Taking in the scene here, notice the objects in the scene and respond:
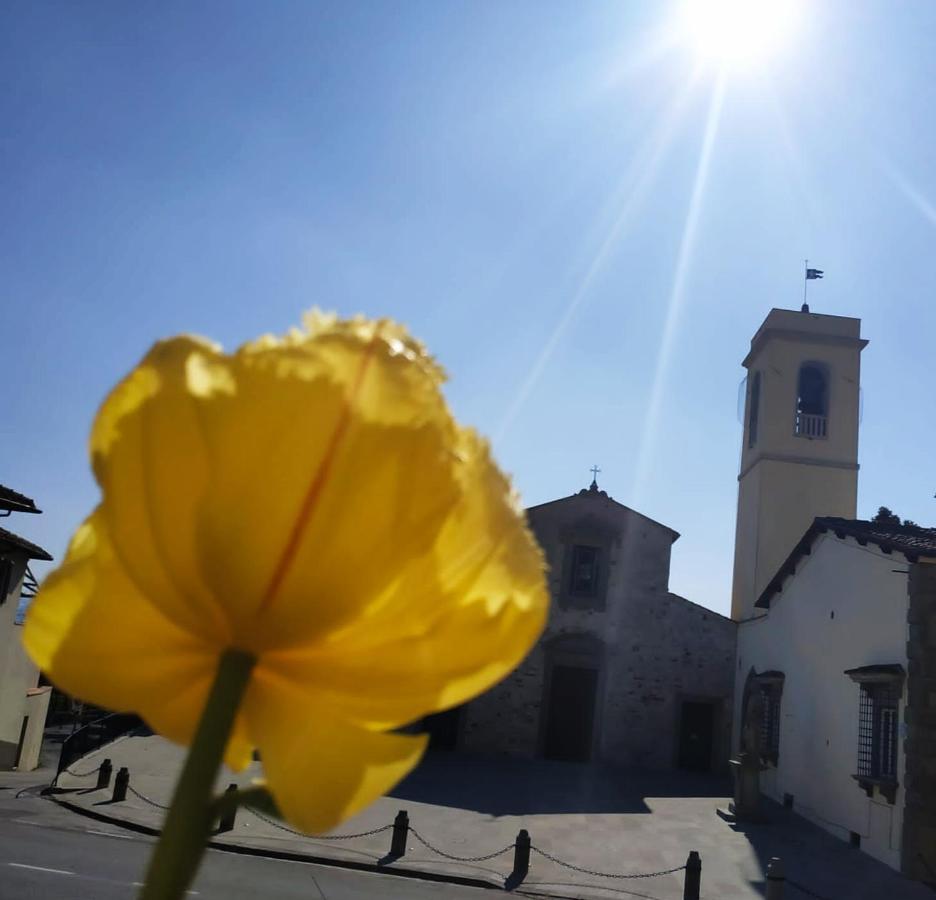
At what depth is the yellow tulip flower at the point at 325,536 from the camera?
1.47 ft

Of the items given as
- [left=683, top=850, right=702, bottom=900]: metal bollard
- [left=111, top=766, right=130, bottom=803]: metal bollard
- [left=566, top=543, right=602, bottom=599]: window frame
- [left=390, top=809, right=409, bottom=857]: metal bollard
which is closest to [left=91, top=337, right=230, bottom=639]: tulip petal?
[left=683, top=850, right=702, bottom=900]: metal bollard

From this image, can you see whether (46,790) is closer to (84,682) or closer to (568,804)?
(568,804)

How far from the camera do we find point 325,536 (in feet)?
1.51

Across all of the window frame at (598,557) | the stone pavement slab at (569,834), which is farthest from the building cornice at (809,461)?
the stone pavement slab at (569,834)

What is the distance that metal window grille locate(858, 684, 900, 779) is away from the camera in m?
14.6

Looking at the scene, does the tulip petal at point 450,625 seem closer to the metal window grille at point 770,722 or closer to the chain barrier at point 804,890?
the chain barrier at point 804,890

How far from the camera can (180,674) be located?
50 cm

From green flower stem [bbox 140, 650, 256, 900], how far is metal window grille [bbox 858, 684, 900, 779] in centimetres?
1619

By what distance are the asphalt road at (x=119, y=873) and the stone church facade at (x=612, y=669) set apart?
1211cm

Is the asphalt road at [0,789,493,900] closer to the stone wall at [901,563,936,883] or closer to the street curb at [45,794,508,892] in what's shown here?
the street curb at [45,794,508,892]

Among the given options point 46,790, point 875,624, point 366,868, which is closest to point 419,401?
point 366,868

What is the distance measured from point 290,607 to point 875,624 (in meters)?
17.4

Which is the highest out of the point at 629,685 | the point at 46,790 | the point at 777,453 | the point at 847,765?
the point at 777,453

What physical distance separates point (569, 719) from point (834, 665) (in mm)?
9256
